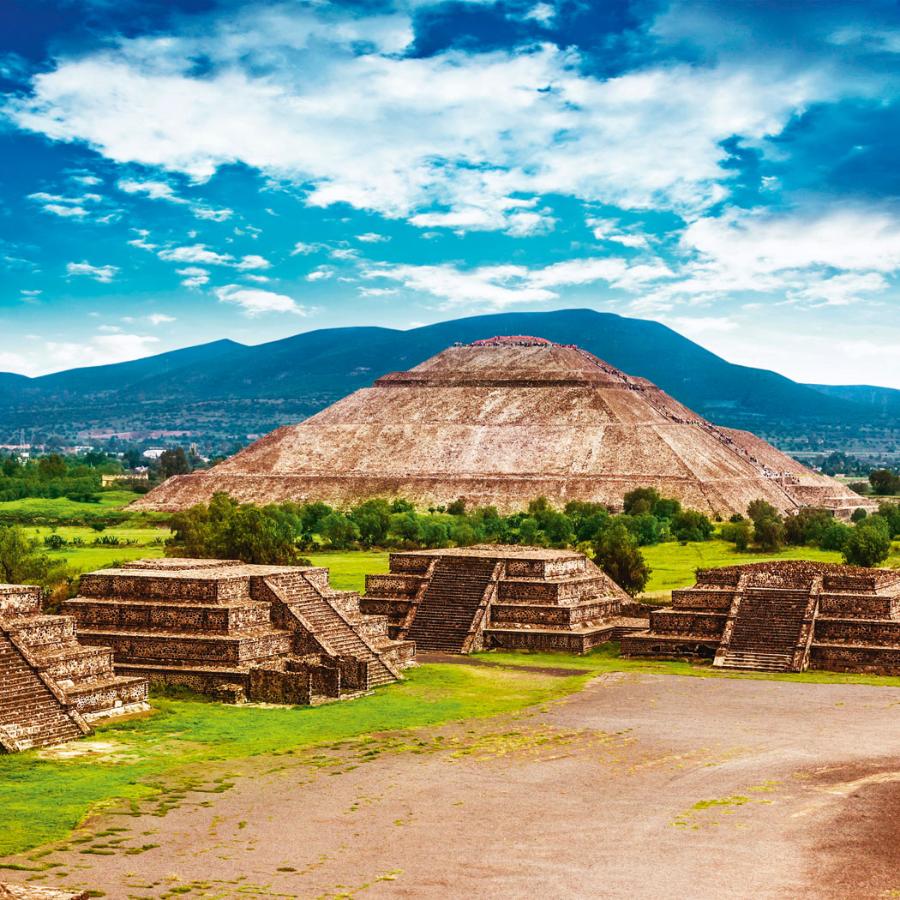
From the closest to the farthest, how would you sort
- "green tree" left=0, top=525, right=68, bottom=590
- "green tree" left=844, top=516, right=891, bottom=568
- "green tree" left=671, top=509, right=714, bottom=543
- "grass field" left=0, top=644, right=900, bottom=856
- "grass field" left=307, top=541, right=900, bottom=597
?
"grass field" left=0, top=644, right=900, bottom=856 → "green tree" left=0, top=525, right=68, bottom=590 → "green tree" left=844, top=516, right=891, bottom=568 → "grass field" left=307, top=541, right=900, bottom=597 → "green tree" left=671, top=509, right=714, bottom=543

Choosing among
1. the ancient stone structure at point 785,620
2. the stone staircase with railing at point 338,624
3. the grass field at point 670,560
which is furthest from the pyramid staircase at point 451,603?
the grass field at point 670,560

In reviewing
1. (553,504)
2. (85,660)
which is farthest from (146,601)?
(553,504)

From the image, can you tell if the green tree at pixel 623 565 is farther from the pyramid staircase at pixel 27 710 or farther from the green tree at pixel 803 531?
the green tree at pixel 803 531

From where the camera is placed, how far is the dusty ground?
20672 millimetres

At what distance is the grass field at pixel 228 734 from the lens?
25.6 m

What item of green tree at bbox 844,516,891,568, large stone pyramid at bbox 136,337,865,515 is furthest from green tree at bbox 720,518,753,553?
large stone pyramid at bbox 136,337,865,515

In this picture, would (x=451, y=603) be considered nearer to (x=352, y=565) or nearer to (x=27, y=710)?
(x=27, y=710)

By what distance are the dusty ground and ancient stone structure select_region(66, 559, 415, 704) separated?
6.44m

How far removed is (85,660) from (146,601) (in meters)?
6.00

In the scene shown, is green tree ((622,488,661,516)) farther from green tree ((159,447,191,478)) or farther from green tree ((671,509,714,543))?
green tree ((159,447,191,478))

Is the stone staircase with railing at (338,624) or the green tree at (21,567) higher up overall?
the green tree at (21,567)

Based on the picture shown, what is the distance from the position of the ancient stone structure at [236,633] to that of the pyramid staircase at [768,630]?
35.9ft

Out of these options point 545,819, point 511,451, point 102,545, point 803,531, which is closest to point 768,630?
point 545,819

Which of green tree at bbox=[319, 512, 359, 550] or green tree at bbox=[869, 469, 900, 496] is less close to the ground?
green tree at bbox=[869, 469, 900, 496]
